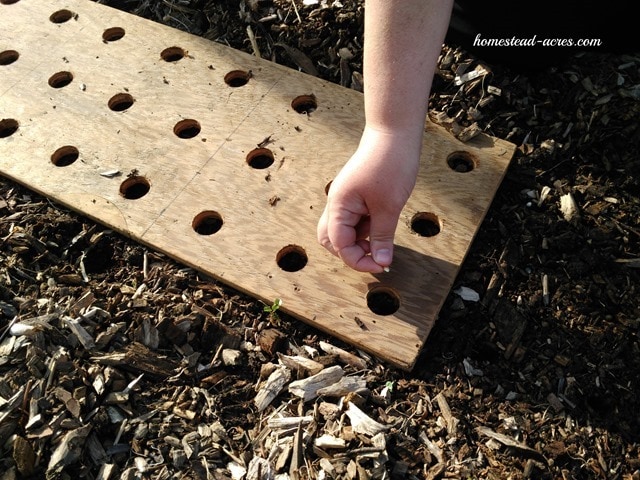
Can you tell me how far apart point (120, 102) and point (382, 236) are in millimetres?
1329

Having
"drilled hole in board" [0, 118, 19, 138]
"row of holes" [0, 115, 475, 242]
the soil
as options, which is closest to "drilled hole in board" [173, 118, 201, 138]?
"row of holes" [0, 115, 475, 242]

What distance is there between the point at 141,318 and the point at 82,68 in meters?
1.19

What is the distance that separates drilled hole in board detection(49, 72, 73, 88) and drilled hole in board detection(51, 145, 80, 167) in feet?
1.24

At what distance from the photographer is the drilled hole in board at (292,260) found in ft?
6.47

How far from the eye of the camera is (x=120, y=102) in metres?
2.42

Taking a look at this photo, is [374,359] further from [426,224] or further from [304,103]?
[304,103]

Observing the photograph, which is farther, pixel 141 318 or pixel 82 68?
pixel 82 68

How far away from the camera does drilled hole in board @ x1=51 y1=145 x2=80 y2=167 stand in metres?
2.25

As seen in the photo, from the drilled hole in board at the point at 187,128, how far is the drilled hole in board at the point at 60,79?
22.0 inches

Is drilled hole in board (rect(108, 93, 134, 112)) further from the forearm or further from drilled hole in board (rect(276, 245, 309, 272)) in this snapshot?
the forearm

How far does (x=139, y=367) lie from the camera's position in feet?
5.86

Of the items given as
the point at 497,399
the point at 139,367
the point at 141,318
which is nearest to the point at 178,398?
the point at 139,367

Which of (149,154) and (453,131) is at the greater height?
(453,131)

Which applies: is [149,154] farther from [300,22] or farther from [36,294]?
[300,22]
